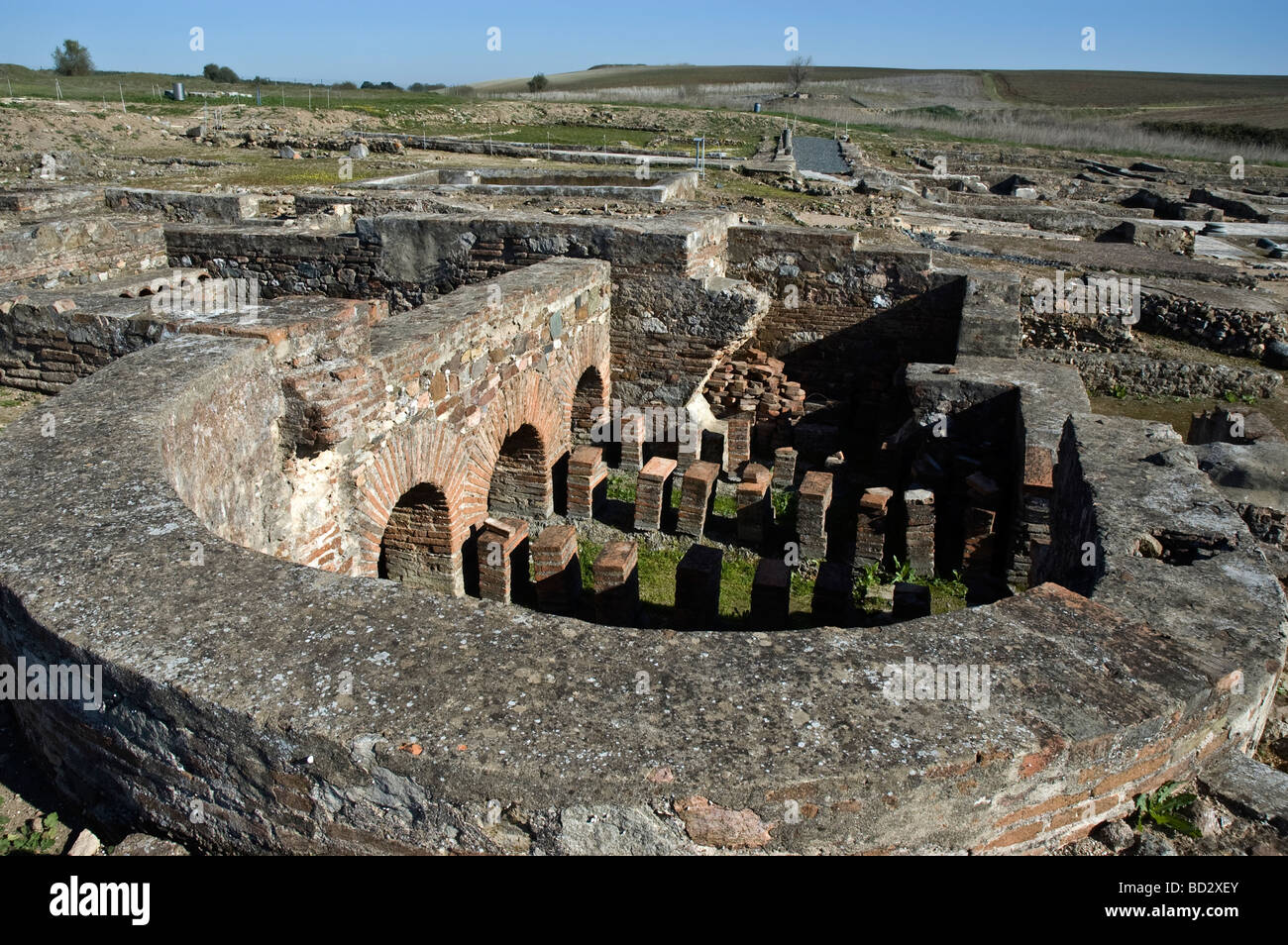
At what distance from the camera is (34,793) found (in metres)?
2.61

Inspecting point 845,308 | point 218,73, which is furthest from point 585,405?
point 218,73

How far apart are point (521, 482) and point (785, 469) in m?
2.44

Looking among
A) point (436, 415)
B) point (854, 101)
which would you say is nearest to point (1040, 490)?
point (436, 415)

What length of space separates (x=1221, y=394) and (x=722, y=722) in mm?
8746

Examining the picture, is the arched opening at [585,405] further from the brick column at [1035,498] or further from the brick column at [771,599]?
the brick column at [1035,498]

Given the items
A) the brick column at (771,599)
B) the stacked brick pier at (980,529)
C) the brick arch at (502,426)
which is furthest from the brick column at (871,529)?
the brick arch at (502,426)

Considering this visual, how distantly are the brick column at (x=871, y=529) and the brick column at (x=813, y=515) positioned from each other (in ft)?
0.89

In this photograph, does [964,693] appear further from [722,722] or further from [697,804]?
[697,804]

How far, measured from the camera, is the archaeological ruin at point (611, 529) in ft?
6.84

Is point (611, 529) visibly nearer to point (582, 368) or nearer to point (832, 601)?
point (582, 368)

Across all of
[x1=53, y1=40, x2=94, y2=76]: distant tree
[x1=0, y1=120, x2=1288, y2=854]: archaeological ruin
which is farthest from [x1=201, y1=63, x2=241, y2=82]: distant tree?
[x1=0, y1=120, x2=1288, y2=854]: archaeological ruin

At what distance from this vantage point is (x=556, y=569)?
5.35 metres

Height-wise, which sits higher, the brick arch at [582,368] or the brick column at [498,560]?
the brick arch at [582,368]

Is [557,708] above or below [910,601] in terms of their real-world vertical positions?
above
